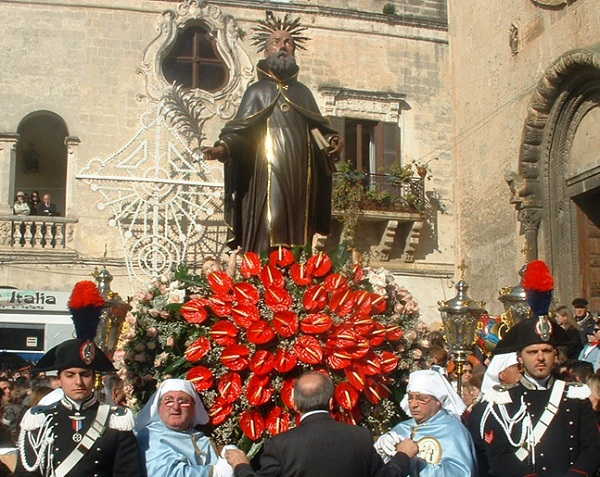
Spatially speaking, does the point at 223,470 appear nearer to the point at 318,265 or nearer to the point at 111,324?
the point at 318,265

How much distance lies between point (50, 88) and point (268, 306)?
1609cm

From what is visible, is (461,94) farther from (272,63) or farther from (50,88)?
(272,63)

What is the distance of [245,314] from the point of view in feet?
17.5

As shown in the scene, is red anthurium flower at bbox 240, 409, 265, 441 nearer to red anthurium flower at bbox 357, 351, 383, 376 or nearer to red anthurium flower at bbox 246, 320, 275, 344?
red anthurium flower at bbox 246, 320, 275, 344

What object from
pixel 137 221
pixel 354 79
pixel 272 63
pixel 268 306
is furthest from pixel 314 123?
pixel 354 79

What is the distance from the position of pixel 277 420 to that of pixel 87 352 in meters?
1.16

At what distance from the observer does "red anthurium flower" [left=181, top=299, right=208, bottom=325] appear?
5473 mm

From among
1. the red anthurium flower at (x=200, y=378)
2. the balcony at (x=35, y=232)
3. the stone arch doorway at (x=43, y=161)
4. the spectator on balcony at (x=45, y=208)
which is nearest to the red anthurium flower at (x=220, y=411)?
the red anthurium flower at (x=200, y=378)

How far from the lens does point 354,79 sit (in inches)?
868

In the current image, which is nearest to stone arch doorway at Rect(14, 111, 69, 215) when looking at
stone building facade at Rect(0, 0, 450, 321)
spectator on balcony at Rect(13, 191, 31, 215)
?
stone building facade at Rect(0, 0, 450, 321)

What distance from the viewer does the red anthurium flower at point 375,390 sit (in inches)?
207

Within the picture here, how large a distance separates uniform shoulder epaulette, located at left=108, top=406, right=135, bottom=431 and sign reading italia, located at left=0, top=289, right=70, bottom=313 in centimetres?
1488

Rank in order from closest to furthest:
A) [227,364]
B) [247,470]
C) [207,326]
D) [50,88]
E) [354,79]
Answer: [247,470] → [227,364] → [207,326] → [50,88] → [354,79]

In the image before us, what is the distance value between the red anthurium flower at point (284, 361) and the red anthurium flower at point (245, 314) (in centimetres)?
26
